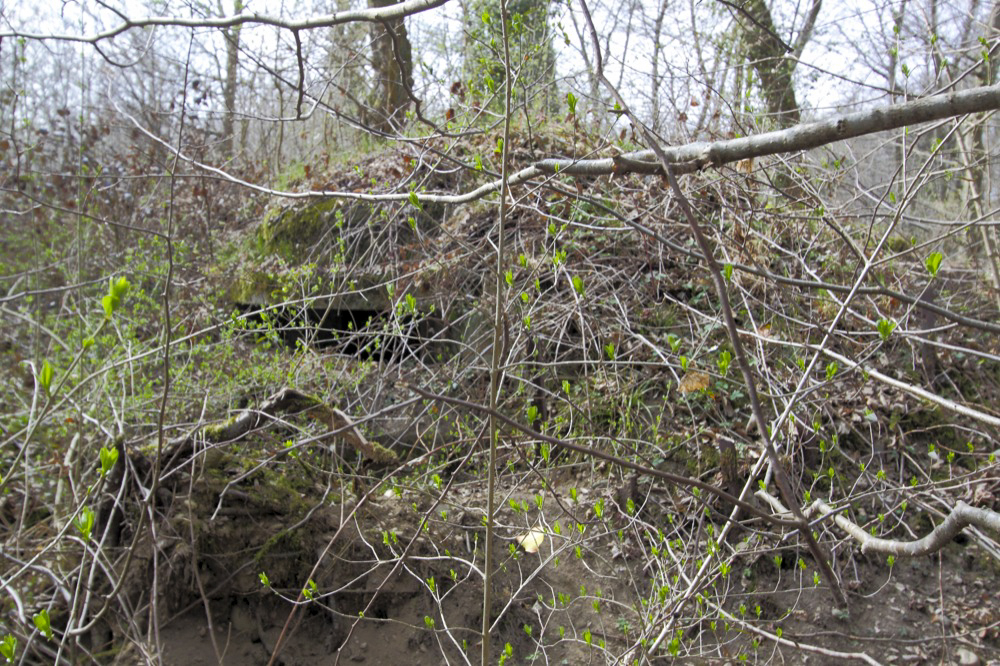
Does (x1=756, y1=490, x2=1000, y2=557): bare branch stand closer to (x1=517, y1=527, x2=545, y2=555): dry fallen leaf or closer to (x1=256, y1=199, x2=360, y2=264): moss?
(x1=517, y1=527, x2=545, y2=555): dry fallen leaf

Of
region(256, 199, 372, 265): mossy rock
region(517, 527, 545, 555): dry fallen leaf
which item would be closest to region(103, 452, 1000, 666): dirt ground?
region(517, 527, 545, 555): dry fallen leaf

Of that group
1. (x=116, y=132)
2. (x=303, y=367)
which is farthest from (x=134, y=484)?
(x=116, y=132)

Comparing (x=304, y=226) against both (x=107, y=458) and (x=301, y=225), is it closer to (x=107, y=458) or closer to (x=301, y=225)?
(x=301, y=225)

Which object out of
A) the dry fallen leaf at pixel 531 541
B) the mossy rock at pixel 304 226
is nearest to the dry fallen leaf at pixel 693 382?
the dry fallen leaf at pixel 531 541

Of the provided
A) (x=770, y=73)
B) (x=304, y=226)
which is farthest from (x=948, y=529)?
(x=770, y=73)

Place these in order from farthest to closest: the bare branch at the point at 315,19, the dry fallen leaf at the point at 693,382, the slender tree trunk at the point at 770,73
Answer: the slender tree trunk at the point at 770,73 < the dry fallen leaf at the point at 693,382 < the bare branch at the point at 315,19

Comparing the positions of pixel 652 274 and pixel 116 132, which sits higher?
pixel 116 132

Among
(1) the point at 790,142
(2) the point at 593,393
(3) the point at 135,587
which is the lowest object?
(3) the point at 135,587

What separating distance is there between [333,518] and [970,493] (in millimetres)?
3314

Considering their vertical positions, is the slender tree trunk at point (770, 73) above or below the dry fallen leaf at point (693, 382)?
above

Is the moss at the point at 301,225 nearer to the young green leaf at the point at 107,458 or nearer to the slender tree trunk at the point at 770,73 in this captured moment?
the slender tree trunk at the point at 770,73

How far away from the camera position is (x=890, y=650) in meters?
3.20

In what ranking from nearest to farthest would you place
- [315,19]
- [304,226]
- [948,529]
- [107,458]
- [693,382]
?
1. [948,529]
2. [107,458]
3. [315,19]
4. [693,382]
5. [304,226]

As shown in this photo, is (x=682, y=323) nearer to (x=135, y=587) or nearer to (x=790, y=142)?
(x=790, y=142)
